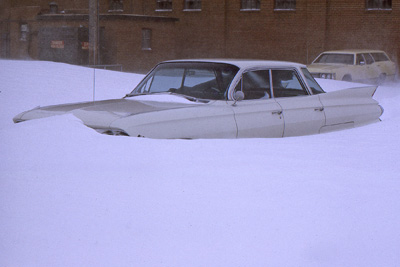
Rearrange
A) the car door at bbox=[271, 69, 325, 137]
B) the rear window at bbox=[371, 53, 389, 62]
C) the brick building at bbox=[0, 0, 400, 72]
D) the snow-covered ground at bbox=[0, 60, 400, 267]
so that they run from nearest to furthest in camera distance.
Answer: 1. the snow-covered ground at bbox=[0, 60, 400, 267]
2. the car door at bbox=[271, 69, 325, 137]
3. the rear window at bbox=[371, 53, 389, 62]
4. the brick building at bbox=[0, 0, 400, 72]

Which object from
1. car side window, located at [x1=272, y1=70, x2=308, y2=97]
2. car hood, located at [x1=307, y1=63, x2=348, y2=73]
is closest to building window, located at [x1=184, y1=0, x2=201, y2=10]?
car hood, located at [x1=307, y1=63, x2=348, y2=73]

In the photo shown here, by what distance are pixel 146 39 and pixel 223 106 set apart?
25.4 meters

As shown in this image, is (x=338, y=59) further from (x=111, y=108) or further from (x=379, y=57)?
(x=111, y=108)

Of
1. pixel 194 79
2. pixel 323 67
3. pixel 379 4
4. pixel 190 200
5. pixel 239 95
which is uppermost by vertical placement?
pixel 379 4

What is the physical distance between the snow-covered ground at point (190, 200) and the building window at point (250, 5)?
27013 millimetres

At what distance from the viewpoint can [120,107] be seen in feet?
21.1

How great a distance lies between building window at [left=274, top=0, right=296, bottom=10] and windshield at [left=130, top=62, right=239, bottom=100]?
2558cm

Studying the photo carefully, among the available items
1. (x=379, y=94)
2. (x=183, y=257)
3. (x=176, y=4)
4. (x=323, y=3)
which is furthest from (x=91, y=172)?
(x=176, y=4)

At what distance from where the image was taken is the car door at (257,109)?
21.6ft

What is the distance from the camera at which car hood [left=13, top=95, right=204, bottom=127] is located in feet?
19.7

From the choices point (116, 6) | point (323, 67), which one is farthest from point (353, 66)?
point (116, 6)

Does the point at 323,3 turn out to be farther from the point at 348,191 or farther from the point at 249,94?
the point at 348,191

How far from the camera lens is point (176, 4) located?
114 ft

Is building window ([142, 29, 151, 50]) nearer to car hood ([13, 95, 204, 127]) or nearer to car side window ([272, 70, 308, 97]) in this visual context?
car side window ([272, 70, 308, 97])
